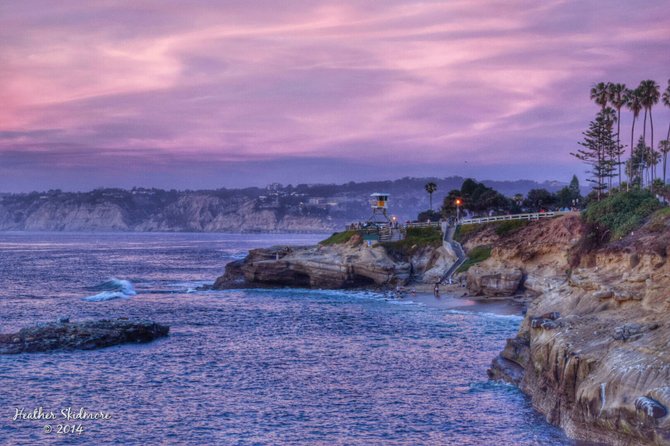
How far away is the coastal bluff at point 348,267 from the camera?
77.8 m

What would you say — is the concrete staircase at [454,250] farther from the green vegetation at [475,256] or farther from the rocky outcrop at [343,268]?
the rocky outcrop at [343,268]

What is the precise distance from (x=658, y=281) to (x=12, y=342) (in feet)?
118

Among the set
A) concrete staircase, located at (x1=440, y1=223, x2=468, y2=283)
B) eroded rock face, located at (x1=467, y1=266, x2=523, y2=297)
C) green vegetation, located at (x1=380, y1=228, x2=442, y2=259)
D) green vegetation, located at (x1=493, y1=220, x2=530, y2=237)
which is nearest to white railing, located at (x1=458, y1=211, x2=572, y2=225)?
green vegetation, located at (x1=493, y1=220, x2=530, y2=237)

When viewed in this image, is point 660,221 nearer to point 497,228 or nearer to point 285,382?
point 285,382

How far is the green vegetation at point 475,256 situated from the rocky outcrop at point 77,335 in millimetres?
37580

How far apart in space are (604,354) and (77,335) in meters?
31.9

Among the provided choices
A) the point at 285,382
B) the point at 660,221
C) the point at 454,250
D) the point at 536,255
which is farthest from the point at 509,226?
the point at 285,382

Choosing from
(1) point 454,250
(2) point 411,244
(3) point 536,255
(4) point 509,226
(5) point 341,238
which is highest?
(4) point 509,226

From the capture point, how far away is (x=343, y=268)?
258ft

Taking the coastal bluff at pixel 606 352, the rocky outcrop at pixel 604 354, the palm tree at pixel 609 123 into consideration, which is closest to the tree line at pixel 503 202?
the palm tree at pixel 609 123

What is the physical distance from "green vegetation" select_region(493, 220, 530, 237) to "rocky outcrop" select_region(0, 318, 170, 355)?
143ft

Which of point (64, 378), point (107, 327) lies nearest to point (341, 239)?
point (107, 327)

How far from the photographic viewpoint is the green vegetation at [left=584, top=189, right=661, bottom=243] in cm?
5082

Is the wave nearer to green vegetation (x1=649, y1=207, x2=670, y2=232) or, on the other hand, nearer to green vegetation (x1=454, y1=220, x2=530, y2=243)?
green vegetation (x1=454, y1=220, x2=530, y2=243)
